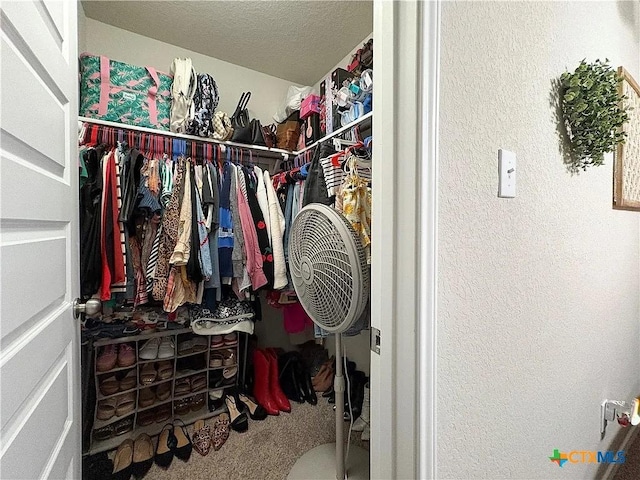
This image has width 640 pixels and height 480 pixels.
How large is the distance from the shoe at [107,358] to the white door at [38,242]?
2.62 feet

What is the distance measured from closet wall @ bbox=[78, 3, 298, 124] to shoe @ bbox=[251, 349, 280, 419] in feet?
5.77

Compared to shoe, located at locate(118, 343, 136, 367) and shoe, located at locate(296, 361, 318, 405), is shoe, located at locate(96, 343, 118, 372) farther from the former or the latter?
shoe, located at locate(296, 361, 318, 405)

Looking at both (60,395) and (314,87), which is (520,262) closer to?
(60,395)

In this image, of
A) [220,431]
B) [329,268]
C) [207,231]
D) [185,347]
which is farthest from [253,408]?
[329,268]

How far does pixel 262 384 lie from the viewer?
182 cm

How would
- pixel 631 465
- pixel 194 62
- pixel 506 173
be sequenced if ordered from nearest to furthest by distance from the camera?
pixel 506 173 < pixel 631 465 < pixel 194 62

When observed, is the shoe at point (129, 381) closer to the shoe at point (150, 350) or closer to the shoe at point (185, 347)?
the shoe at point (150, 350)

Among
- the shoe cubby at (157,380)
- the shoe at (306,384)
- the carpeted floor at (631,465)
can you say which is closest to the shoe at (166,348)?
the shoe cubby at (157,380)

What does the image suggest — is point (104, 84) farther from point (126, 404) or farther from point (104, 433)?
point (104, 433)

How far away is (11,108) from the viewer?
0.43 meters

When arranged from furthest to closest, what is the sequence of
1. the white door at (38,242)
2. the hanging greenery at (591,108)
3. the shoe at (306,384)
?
the shoe at (306,384) < the hanging greenery at (591,108) < the white door at (38,242)

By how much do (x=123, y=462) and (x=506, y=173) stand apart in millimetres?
1911

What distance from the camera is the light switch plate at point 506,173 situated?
0.62 metres

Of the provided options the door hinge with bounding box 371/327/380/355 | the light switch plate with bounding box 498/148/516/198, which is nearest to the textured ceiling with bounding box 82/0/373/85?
the light switch plate with bounding box 498/148/516/198
